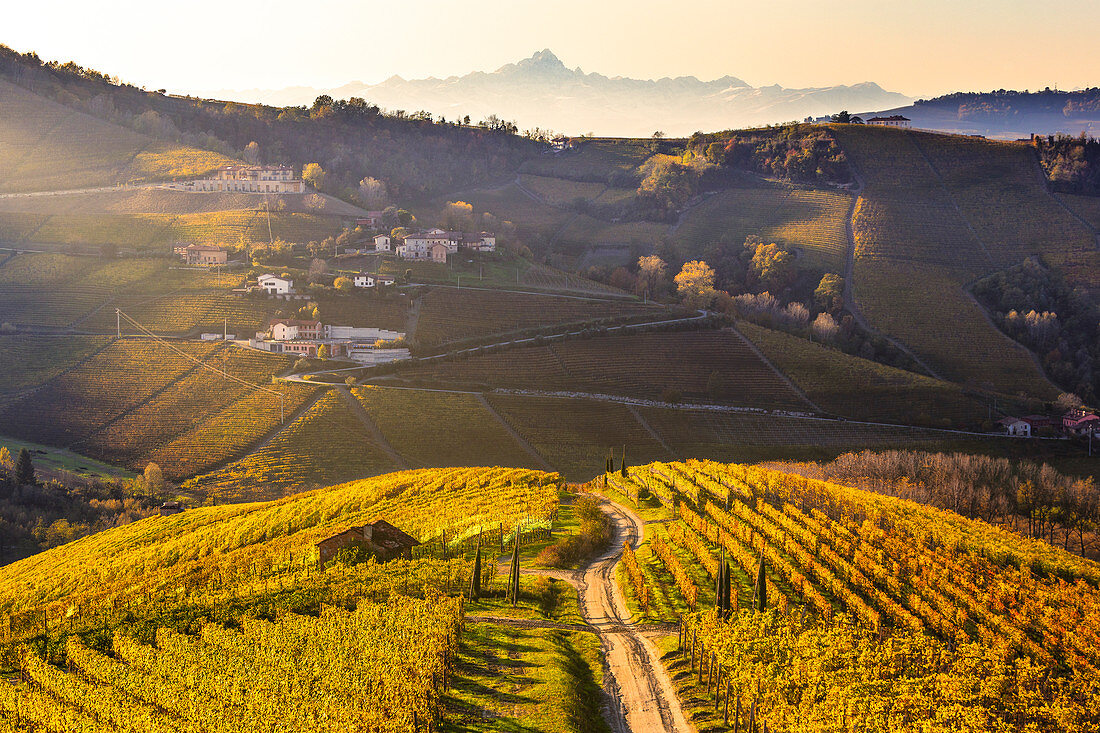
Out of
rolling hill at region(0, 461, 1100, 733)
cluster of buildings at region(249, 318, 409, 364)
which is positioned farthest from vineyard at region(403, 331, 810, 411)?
rolling hill at region(0, 461, 1100, 733)

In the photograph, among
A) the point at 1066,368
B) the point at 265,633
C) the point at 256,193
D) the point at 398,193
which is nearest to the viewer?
the point at 265,633

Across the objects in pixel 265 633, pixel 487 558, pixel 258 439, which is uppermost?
pixel 265 633

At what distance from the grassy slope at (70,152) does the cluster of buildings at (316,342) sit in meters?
57.0

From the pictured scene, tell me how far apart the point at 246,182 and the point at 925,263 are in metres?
93.6

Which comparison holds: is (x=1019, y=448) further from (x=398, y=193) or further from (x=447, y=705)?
(x=398, y=193)

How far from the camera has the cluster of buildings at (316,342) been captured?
82375mm

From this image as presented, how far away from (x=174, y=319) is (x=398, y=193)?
254 feet

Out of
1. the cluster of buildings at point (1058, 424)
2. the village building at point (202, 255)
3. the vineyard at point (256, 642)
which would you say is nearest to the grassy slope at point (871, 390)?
the cluster of buildings at point (1058, 424)

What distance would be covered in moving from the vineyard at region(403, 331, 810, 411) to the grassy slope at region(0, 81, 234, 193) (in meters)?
70.9

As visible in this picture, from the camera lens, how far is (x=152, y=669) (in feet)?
73.4

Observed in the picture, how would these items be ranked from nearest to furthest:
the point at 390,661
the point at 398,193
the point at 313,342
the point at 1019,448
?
the point at 390,661
the point at 1019,448
the point at 313,342
the point at 398,193

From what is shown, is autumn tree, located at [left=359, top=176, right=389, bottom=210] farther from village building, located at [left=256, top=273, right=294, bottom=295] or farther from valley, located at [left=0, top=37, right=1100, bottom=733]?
village building, located at [left=256, top=273, right=294, bottom=295]

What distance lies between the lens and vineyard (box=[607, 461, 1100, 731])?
818 inches

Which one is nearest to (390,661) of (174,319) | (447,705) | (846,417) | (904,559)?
(447,705)
